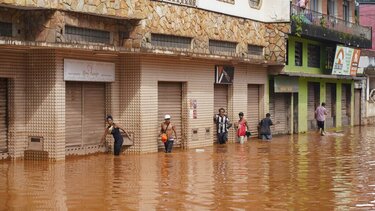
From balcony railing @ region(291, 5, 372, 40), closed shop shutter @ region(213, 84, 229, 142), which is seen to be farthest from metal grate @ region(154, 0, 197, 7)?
balcony railing @ region(291, 5, 372, 40)

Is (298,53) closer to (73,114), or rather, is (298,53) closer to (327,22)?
(327,22)

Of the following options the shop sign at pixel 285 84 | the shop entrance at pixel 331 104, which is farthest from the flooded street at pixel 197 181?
the shop entrance at pixel 331 104

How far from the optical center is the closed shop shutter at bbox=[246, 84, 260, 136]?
28484mm

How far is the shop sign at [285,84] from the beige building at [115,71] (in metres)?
2.42

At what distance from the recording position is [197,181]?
575 inches

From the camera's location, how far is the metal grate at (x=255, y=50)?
28256 mm

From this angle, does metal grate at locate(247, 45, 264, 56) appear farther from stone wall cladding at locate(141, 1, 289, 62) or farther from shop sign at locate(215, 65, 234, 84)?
shop sign at locate(215, 65, 234, 84)

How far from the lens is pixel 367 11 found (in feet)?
→ 169

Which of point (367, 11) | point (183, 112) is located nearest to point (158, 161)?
point (183, 112)

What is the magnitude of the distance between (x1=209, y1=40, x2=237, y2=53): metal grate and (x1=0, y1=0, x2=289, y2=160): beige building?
1.6 inches

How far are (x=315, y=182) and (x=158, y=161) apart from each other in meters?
5.73

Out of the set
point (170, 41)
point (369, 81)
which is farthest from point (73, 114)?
point (369, 81)

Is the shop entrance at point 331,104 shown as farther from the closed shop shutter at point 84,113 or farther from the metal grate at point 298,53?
the closed shop shutter at point 84,113

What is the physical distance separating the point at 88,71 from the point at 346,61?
20383mm
